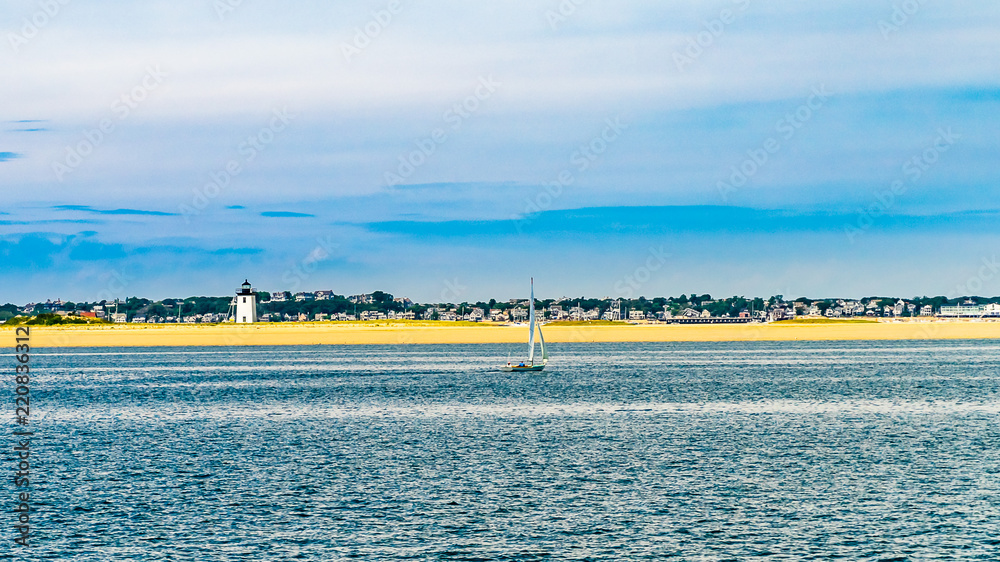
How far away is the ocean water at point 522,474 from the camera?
93.7 ft

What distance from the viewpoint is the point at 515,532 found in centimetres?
2961

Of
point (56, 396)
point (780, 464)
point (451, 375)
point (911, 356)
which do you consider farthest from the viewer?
point (911, 356)

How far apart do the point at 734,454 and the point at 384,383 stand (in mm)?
54434

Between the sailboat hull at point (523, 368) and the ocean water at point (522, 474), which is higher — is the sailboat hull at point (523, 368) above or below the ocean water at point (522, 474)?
above

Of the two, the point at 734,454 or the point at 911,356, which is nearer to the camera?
the point at 734,454

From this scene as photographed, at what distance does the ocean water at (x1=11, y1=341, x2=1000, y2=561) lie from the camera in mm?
28562

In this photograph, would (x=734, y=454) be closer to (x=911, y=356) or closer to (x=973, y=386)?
(x=973, y=386)

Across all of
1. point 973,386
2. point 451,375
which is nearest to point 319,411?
point 451,375

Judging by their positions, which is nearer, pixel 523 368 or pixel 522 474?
pixel 522 474

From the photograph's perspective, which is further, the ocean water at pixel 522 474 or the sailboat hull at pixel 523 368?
the sailboat hull at pixel 523 368

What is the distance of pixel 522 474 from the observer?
3991cm

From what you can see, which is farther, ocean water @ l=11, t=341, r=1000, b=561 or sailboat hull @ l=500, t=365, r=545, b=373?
sailboat hull @ l=500, t=365, r=545, b=373

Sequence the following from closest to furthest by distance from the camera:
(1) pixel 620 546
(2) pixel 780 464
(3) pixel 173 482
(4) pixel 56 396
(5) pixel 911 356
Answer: (1) pixel 620 546 → (3) pixel 173 482 → (2) pixel 780 464 → (4) pixel 56 396 → (5) pixel 911 356

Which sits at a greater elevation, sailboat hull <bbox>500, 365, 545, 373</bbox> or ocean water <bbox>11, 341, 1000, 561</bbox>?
sailboat hull <bbox>500, 365, 545, 373</bbox>
